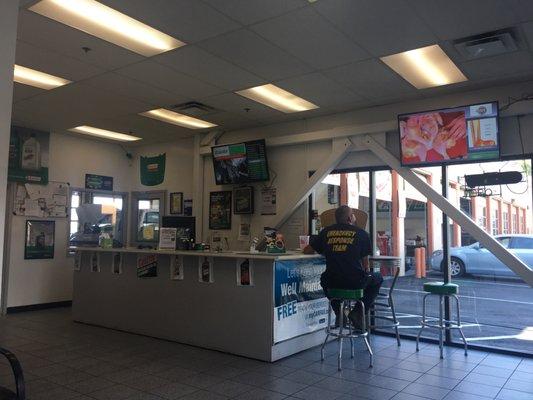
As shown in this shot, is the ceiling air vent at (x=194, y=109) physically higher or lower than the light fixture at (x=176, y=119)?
lower

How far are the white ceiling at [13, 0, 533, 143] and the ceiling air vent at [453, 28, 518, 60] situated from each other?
84 millimetres

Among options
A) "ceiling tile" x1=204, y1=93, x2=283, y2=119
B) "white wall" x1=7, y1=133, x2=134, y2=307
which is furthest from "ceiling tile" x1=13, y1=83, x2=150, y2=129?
"ceiling tile" x1=204, y1=93, x2=283, y2=119

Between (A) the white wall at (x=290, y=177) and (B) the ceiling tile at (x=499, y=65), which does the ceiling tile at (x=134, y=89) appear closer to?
(A) the white wall at (x=290, y=177)

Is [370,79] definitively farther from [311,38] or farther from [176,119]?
[176,119]

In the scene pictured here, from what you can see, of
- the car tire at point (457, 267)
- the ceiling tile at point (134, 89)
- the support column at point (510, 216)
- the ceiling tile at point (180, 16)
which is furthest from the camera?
the car tire at point (457, 267)

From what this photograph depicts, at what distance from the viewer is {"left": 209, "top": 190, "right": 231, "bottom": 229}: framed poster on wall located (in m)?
7.13

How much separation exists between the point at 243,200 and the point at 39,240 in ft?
11.1

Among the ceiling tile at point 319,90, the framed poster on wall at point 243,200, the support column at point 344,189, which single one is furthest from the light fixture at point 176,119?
the support column at point 344,189

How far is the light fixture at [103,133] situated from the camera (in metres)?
7.21

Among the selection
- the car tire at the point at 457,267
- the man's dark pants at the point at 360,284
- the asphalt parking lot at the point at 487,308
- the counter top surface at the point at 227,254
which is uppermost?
the counter top surface at the point at 227,254

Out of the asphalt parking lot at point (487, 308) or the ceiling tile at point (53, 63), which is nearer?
the ceiling tile at point (53, 63)

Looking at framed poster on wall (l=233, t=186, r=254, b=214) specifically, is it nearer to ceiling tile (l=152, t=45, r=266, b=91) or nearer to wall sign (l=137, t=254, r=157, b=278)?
wall sign (l=137, t=254, r=157, b=278)

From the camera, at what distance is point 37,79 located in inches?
197

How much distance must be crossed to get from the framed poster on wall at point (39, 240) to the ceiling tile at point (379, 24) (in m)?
5.82
